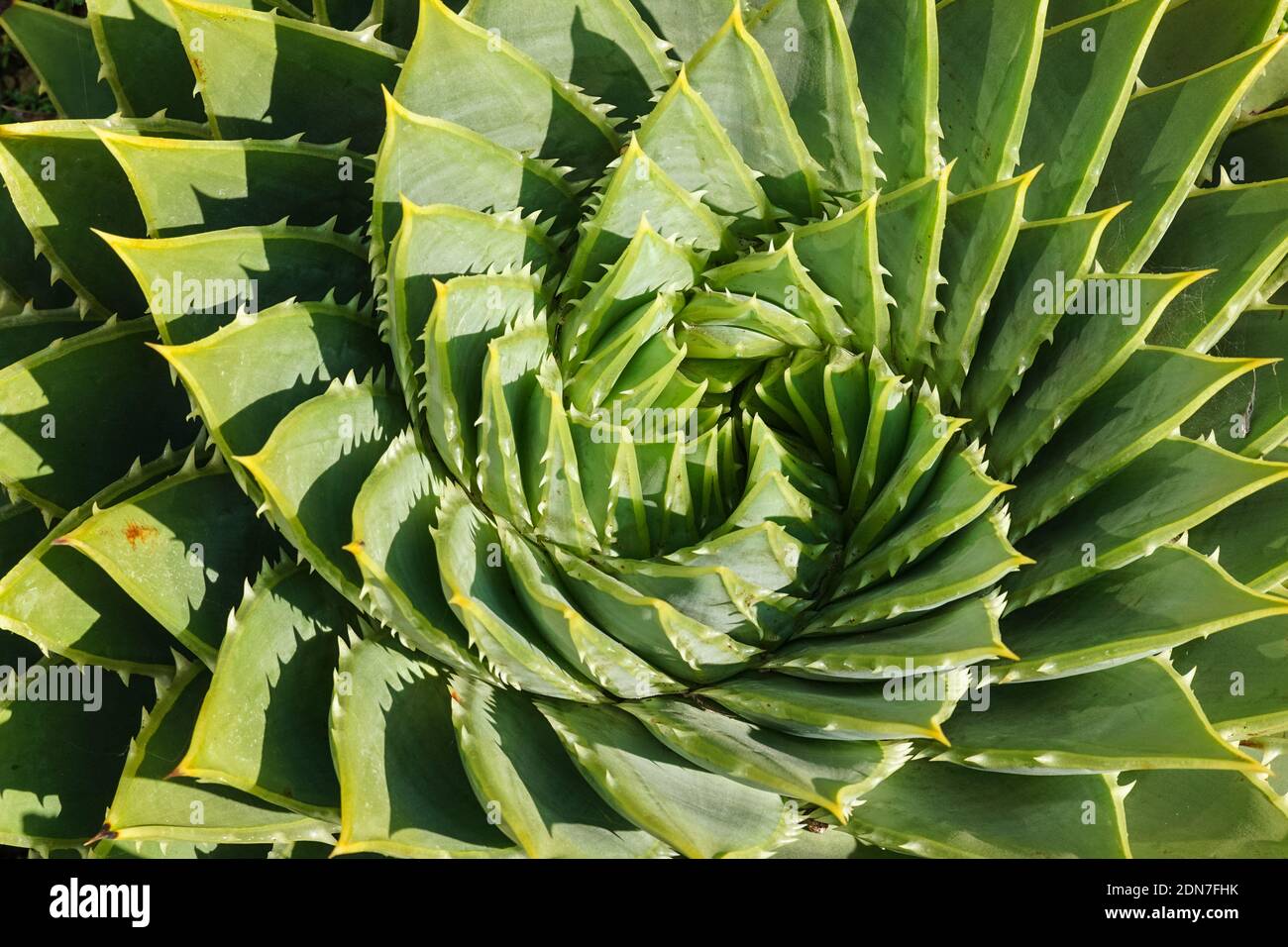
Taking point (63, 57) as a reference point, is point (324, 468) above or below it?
below

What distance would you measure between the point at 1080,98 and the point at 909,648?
1.03 metres

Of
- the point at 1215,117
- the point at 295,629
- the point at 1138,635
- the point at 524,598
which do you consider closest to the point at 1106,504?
the point at 1138,635

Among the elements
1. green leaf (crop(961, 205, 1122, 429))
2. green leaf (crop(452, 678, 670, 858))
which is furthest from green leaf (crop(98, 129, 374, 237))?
green leaf (crop(961, 205, 1122, 429))

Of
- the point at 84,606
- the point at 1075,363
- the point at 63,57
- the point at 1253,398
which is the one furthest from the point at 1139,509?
the point at 63,57

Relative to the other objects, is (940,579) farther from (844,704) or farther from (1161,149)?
(1161,149)

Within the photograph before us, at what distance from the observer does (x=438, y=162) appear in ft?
5.99

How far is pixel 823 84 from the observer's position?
197 cm

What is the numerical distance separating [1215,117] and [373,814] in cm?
175

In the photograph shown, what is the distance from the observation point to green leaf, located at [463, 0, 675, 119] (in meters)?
1.98

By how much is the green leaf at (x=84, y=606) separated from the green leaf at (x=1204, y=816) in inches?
66.4

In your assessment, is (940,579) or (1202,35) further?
(1202,35)

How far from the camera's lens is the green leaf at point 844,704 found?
164 cm

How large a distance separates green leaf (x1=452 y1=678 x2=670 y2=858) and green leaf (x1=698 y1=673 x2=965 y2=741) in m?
0.26

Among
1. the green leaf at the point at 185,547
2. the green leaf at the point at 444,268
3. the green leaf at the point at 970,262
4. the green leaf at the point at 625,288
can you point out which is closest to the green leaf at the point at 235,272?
the green leaf at the point at 444,268
